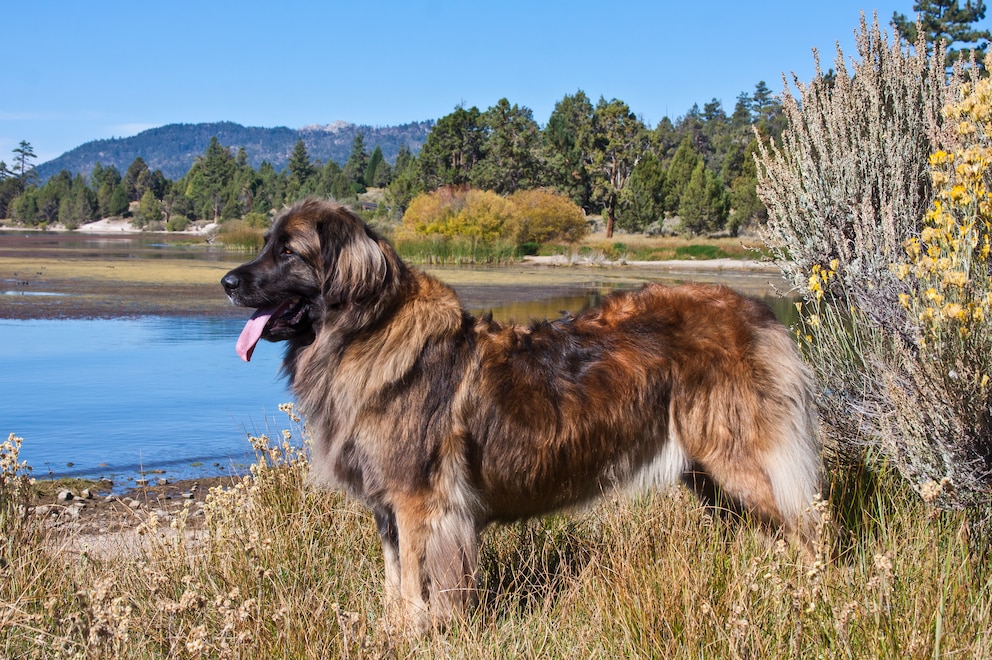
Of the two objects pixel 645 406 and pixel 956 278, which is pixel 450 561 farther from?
pixel 956 278

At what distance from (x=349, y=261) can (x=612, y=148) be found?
7071 centimetres

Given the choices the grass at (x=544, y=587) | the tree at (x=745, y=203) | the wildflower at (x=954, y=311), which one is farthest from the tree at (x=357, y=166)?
the wildflower at (x=954, y=311)

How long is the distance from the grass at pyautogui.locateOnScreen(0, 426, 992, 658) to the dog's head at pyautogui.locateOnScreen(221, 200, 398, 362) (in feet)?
3.61

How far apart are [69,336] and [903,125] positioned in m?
14.2

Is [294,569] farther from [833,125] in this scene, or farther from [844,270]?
[833,125]

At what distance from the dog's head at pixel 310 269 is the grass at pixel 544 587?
110 cm

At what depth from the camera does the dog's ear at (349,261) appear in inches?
155

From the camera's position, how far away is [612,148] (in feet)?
237

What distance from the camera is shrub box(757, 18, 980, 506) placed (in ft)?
16.8

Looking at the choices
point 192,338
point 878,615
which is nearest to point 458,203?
point 192,338

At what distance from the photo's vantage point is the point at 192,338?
1609 centimetres

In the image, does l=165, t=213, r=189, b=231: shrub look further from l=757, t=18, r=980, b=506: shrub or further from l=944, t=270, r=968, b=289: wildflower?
l=944, t=270, r=968, b=289: wildflower

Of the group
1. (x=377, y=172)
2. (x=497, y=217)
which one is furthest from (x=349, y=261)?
(x=377, y=172)

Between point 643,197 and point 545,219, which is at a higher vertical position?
point 643,197
